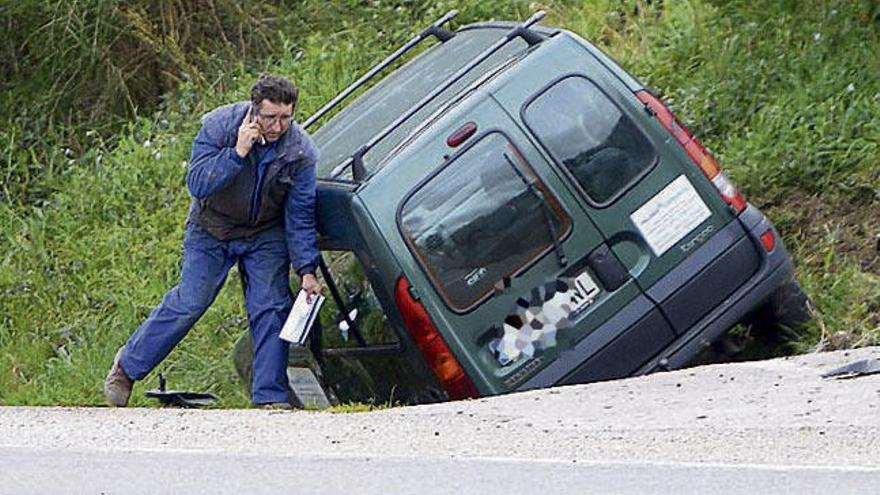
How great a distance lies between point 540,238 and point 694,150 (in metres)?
0.88

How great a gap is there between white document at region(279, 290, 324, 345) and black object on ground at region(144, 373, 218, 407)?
1.08 meters

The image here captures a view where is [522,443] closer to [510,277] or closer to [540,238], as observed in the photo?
[510,277]

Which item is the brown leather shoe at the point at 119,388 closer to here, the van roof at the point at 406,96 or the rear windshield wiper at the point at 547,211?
the van roof at the point at 406,96

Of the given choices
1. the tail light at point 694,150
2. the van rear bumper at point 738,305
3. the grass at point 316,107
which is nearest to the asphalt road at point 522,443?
the van rear bumper at point 738,305

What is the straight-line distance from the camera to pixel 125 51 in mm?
15789

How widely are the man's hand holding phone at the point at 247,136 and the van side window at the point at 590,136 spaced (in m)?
1.29

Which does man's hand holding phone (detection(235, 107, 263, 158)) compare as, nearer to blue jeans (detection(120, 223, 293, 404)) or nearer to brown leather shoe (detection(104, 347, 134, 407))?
blue jeans (detection(120, 223, 293, 404))

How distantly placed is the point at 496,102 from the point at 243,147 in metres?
1.23

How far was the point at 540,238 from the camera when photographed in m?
8.90

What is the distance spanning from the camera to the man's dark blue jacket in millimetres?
9336

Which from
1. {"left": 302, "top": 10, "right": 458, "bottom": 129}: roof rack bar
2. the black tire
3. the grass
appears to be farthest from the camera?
the grass

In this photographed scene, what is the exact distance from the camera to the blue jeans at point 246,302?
9609 mm

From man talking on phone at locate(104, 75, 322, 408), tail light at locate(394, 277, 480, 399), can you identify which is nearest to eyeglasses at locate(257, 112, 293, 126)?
man talking on phone at locate(104, 75, 322, 408)

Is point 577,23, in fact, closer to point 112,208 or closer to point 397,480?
point 112,208
